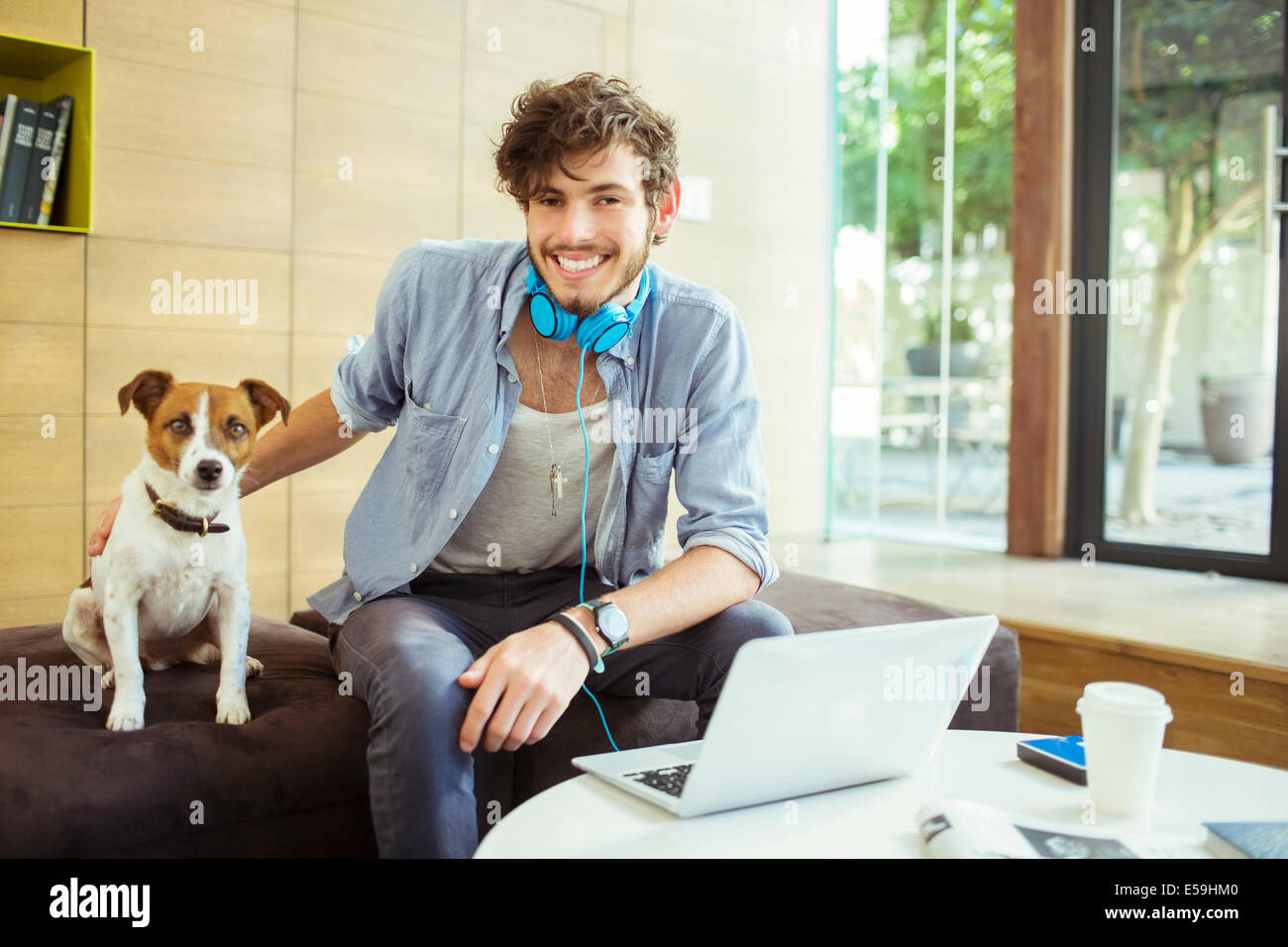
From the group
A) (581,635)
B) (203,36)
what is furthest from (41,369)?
(581,635)

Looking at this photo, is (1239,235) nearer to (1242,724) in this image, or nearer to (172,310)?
(1242,724)

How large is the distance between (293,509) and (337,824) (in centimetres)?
172

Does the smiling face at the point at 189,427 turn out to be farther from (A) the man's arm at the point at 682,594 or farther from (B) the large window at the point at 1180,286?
(B) the large window at the point at 1180,286

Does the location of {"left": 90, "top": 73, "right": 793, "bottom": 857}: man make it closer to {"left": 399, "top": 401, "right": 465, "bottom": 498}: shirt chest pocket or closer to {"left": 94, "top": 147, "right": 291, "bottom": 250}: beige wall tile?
{"left": 399, "top": 401, "right": 465, "bottom": 498}: shirt chest pocket

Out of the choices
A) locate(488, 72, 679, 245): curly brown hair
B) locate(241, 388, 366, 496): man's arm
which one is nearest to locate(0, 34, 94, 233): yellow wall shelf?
locate(241, 388, 366, 496): man's arm

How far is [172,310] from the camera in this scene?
278cm

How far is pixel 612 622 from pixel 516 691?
181 mm

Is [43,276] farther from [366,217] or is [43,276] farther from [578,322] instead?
[578,322]

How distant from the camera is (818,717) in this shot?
102 centimetres

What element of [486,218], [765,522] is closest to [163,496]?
[765,522]

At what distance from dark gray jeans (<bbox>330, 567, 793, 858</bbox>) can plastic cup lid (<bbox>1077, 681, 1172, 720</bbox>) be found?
52 cm

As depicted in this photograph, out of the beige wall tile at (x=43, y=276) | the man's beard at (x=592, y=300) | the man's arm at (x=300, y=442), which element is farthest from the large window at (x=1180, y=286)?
the beige wall tile at (x=43, y=276)

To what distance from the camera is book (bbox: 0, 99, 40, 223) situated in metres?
2.45

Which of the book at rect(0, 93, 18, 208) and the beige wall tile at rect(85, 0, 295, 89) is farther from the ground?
the beige wall tile at rect(85, 0, 295, 89)
